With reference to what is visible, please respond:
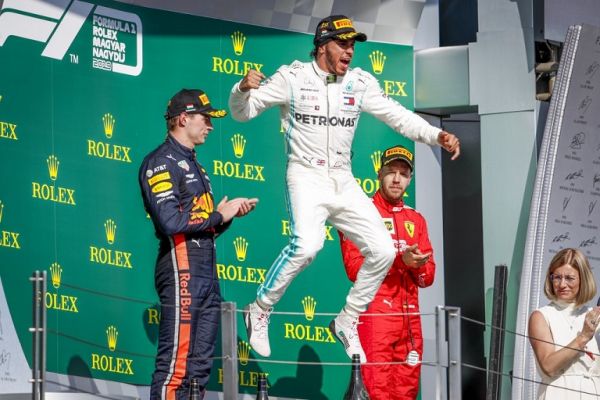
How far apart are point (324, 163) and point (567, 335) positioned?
138cm

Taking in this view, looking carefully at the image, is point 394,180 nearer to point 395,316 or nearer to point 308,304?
point 395,316

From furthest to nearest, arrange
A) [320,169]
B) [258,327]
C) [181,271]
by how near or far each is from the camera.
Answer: [320,169], [258,327], [181,271]

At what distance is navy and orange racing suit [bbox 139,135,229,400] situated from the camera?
589 centimetres

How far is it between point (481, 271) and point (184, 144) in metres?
3.76

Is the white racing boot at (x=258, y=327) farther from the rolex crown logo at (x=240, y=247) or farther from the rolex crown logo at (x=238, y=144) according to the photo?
the rolex crown logo at (x=238, y=144)

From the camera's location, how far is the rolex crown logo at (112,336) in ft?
23.6

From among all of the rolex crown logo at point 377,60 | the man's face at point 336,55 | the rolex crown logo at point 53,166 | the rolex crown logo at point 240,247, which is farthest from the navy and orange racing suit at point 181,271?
the rolex crown logo at point 377,60

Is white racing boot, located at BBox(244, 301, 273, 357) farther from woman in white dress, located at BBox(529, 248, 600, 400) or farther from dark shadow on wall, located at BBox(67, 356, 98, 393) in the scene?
woman in white dress, located at BBox(529, 248, 600, 400)

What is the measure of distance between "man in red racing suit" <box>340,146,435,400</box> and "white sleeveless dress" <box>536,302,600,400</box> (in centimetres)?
73

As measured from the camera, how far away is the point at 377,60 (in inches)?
333

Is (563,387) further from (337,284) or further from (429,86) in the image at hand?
(429,86)

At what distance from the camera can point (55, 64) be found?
23.4 feet

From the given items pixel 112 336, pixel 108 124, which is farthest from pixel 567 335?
pixel 108 124

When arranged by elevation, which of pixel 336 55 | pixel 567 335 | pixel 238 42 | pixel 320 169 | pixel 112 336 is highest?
pixel 238 42
